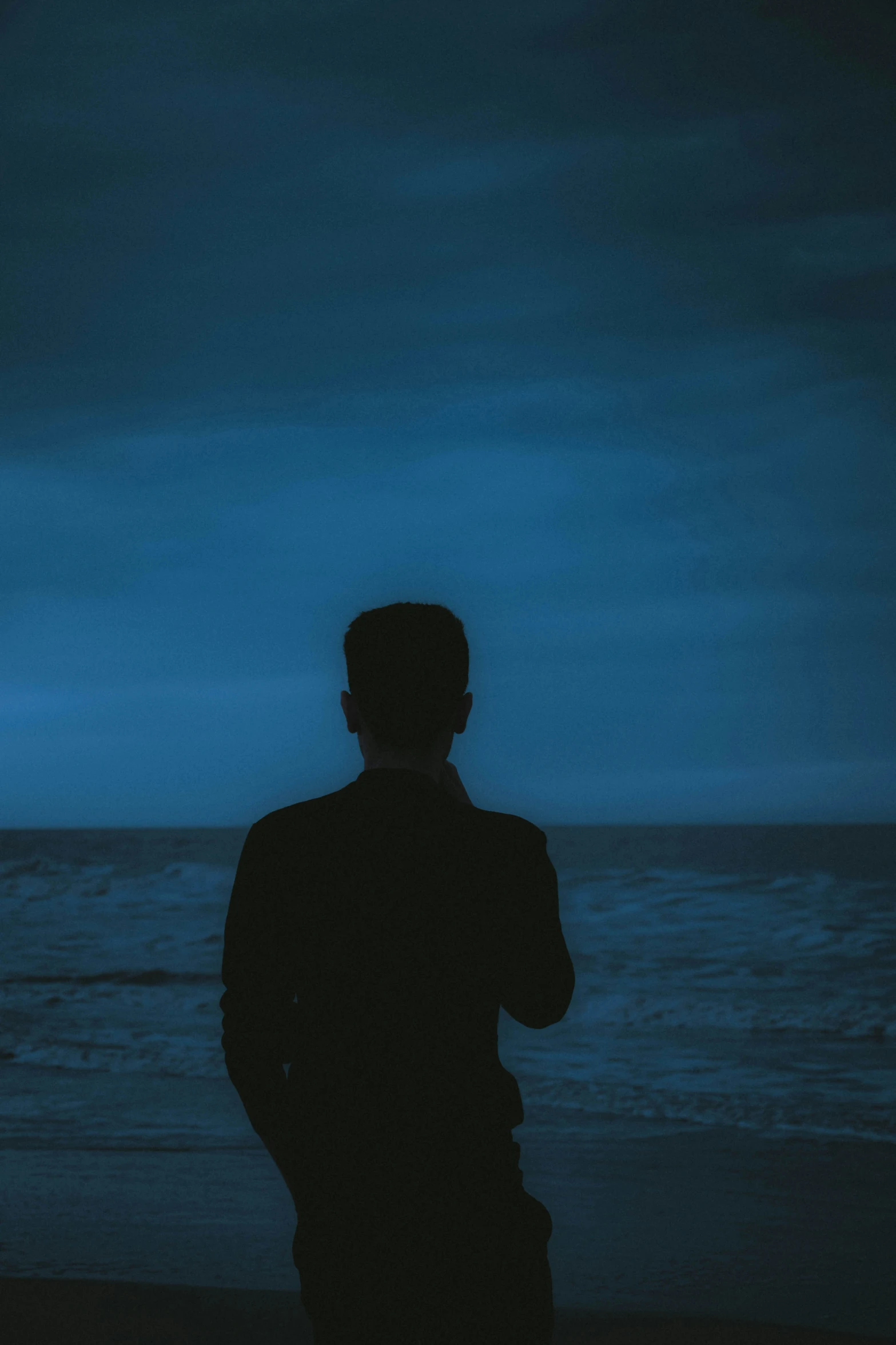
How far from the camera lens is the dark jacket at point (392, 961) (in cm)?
158

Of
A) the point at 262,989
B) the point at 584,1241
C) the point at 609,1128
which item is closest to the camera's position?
the point at 262,989

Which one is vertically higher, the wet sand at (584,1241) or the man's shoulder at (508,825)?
the man's shoulder at (508,825)

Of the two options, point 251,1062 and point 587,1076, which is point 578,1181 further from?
point 251,1062

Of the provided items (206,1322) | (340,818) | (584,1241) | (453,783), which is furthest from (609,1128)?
(340,818)

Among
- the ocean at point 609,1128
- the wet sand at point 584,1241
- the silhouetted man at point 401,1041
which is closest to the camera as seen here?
the silhouetted man at point 401,1041

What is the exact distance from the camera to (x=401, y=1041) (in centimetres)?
157

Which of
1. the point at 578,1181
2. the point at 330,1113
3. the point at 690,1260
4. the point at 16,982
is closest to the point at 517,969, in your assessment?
the point at 330,1113

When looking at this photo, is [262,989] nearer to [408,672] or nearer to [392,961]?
[392,961]

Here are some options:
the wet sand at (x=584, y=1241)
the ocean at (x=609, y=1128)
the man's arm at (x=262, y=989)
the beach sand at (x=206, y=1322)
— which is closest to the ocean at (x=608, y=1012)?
the ocean at (x=609, y=1128)

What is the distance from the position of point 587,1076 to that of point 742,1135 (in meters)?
A: 1.79

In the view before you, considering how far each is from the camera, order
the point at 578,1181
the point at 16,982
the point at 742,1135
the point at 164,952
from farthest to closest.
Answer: the point at 164,952 → the point at 16,982 → the point at 742,1135 → the point at 578,1181

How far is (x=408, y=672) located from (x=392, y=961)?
43 centimetres

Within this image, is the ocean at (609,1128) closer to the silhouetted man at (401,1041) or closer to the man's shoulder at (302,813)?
the silhouetted man at (401,1041)

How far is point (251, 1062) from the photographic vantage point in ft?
5.50
